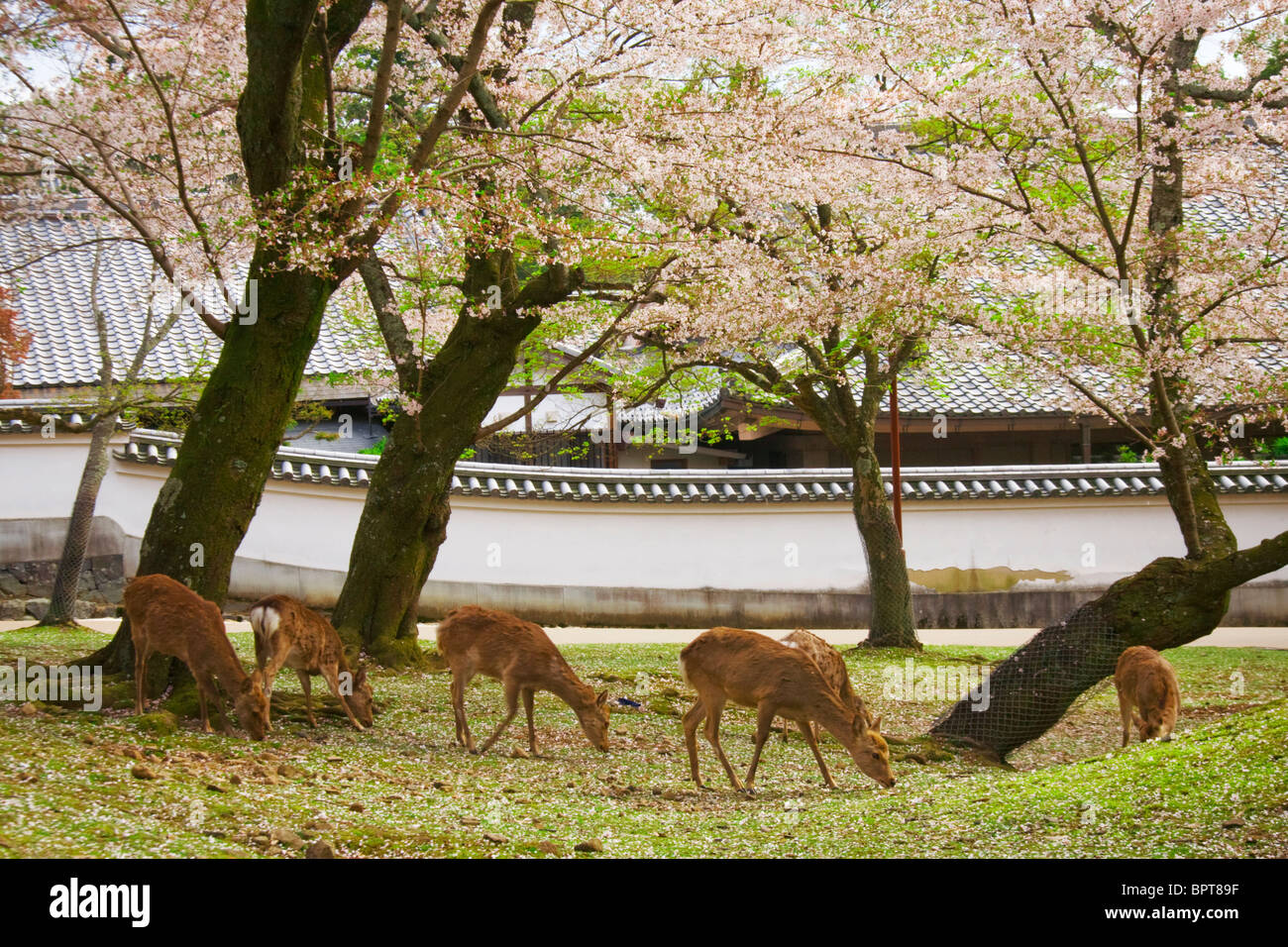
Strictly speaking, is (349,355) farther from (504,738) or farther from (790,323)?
(504,738)

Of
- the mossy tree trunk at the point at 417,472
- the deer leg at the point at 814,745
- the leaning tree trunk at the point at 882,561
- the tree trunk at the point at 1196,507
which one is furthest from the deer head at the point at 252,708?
the leaning tree trunk at the point at 882,561

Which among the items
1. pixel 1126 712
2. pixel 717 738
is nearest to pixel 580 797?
pixel 717 738

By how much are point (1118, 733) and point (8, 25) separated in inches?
426

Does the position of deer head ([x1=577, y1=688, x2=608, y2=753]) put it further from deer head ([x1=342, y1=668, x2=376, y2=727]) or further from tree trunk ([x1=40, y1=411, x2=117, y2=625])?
tree trunk ([x1=40, y1=411, x2=117, y2=625])

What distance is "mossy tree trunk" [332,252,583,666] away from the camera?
10938mm

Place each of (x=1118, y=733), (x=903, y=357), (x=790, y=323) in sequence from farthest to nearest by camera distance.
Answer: (x=903, y=357) → (x=790, y=323) → (x=1118, y=733)

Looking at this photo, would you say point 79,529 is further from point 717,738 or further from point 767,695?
point 767,695

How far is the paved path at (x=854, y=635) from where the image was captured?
54.0 ft

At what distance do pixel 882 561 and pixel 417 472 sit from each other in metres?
6.50

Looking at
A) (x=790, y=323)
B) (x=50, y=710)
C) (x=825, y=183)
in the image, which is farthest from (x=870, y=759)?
(x=825, y=183)

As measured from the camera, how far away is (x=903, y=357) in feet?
45.6

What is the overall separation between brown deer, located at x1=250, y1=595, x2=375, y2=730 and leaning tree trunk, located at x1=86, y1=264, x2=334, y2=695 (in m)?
0.53

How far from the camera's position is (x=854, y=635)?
58.7 feet

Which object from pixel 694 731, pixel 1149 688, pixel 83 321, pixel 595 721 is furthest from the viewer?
pixel 83 321
